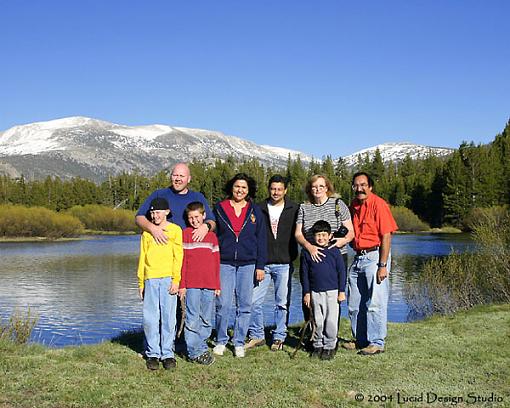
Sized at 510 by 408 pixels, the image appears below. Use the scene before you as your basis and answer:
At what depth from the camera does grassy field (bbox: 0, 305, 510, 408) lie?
16.0ft

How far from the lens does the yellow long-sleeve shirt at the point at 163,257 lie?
5.97 metres

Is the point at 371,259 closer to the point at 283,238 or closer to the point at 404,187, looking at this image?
the point at 283,238

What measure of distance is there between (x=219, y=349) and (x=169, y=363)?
2.85ft

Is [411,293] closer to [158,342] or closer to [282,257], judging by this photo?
[282,257]

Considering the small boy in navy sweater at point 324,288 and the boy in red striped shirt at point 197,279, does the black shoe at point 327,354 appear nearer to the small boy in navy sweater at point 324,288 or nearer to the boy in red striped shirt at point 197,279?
the small boy in navy sweater at point 324,288

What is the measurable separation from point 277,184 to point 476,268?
41.8 ft

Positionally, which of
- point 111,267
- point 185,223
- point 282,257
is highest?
point 185,223

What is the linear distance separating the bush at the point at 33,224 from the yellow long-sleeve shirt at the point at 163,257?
A: 64431mm

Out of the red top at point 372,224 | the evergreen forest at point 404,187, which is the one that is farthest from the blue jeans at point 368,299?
the evergreen forest at point 404,187

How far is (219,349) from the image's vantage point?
6594 mm

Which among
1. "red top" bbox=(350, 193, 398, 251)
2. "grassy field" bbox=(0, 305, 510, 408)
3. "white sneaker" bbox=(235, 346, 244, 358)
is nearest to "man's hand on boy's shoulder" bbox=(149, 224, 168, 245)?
"grassy field" bbox=(0, 305, 510, 408)

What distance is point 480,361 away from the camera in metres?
6.33

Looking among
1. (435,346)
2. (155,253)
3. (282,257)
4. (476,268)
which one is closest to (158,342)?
(155,253)

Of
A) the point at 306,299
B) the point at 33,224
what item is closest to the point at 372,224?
the point at 306,299
